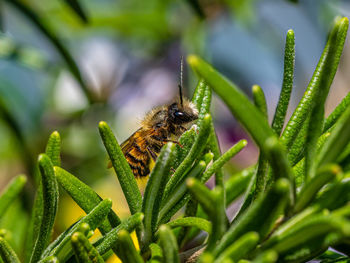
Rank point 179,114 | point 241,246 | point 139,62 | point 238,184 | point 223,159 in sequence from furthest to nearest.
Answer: point 139,62 < point 179,114 < point 238,184 < point 223,159 < point 241,246

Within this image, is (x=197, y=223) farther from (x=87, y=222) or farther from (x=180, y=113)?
(x=180, y=113)

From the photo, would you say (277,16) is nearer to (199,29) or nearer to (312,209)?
(199,29)

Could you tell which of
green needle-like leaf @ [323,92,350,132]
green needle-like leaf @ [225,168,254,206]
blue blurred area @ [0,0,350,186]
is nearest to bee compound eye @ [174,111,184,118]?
green needle-like leaf @ [225,168,254,206]

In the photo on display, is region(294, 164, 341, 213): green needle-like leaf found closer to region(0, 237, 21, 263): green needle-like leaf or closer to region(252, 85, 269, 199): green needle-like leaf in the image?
region(252, 85, 269, 199): green needle-like leaf

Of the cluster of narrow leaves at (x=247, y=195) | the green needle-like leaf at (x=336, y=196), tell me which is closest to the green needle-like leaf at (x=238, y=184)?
the cluster of narrow leaves at (x=247, y=195)

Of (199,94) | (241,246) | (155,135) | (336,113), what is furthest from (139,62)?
(241,246)
